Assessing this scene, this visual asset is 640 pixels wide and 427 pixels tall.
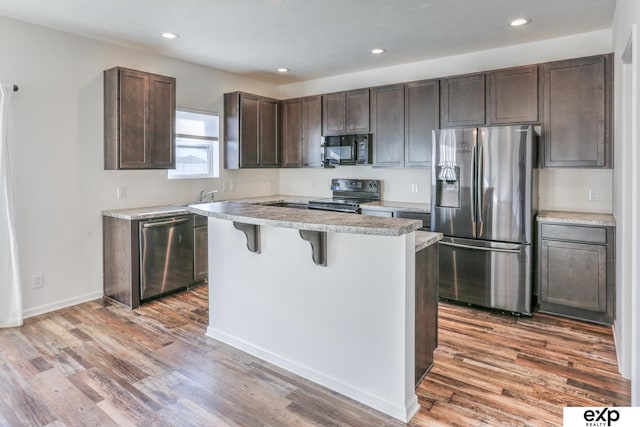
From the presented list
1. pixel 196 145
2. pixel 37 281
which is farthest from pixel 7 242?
pixel 196 145

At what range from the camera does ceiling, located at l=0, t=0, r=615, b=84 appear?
3.26m

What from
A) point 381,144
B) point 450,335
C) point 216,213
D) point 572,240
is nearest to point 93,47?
point 216,213

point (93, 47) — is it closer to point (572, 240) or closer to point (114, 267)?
point (114, 267)

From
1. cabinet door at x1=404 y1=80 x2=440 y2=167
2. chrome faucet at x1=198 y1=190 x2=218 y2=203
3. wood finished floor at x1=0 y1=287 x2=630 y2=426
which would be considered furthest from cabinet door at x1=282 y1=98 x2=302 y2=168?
wood finished floor at x1=0 y1=287 x2=630 y2=426

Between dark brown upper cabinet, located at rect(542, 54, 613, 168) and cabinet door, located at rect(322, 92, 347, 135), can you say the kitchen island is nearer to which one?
dark brown upper cabinet, located at rect(542, 54, 613, 168)

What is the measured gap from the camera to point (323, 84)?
5934 millimetres

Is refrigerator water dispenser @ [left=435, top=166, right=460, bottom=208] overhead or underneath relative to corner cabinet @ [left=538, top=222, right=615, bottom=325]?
overhead

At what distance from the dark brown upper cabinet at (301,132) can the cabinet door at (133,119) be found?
2168mm

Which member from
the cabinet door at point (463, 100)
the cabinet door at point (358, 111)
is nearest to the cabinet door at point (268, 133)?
the cabinet door at point (358, 111)

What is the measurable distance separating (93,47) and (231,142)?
1.90m

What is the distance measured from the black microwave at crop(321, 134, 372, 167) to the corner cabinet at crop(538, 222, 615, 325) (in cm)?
223
